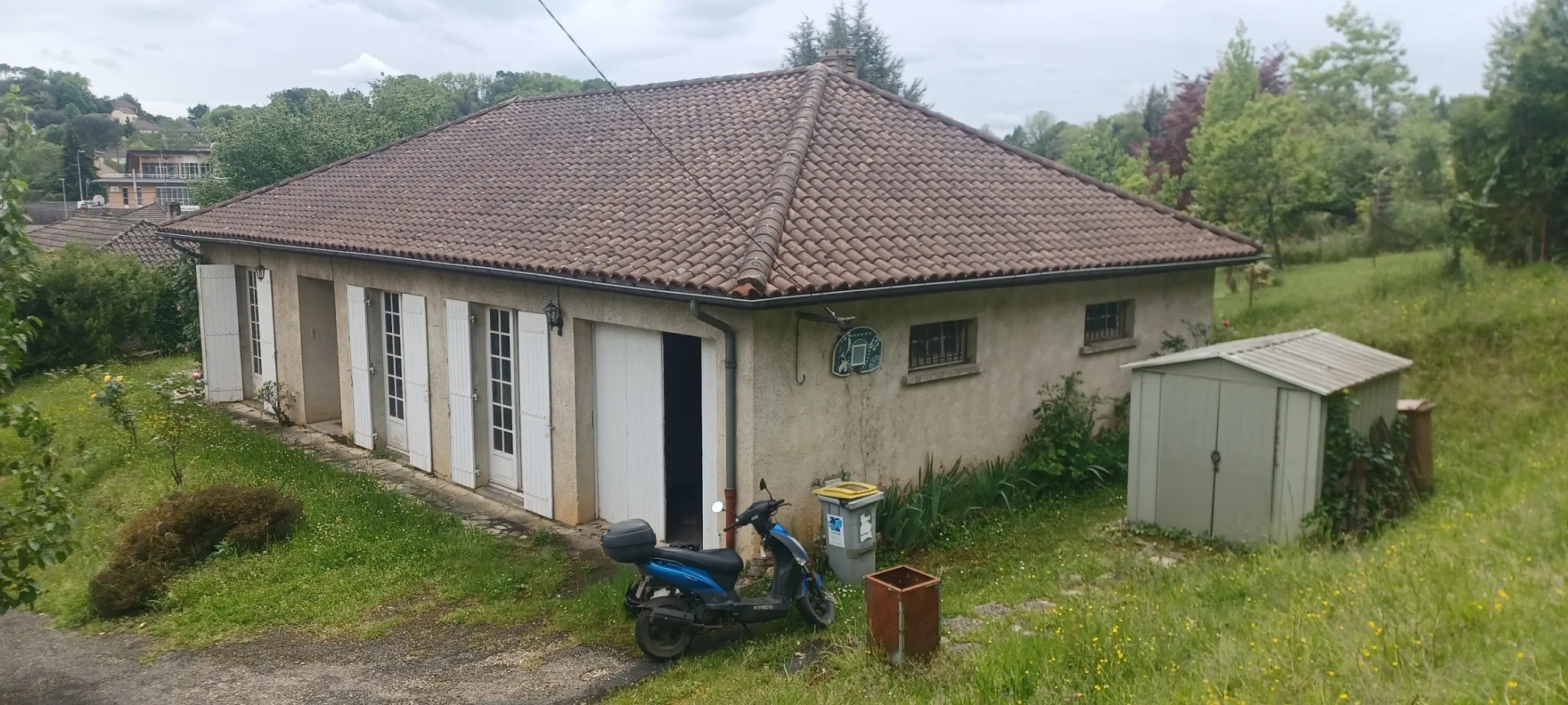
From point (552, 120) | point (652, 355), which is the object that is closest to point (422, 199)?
point (552, 120)

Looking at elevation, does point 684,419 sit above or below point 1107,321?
below

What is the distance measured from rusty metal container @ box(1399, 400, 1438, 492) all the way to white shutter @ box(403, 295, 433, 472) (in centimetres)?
1018

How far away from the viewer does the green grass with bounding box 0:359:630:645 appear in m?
7.96

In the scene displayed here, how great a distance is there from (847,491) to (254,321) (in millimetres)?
12208

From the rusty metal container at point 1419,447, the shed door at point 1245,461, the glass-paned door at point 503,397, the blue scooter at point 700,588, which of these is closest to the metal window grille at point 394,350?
the glass-paned door at point 503,397

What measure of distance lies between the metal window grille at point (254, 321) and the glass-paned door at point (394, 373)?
3793 mm

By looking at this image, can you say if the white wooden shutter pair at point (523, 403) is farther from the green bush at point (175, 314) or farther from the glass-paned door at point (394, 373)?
the green bush at point (175, 314)

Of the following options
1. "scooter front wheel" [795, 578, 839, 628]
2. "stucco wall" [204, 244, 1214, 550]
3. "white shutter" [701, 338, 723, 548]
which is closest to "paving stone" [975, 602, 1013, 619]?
"scooter front wheel" [795, 578, 839, 628]

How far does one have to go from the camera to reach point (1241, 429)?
8742mm

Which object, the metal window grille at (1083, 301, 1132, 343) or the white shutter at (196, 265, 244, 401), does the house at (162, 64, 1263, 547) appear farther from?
the white shutter at (196, 265, 244, 401)

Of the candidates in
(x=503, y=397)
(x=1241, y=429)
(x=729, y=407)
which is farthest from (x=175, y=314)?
(x=1241, y=429)

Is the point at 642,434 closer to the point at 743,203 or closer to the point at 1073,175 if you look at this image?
the point at 743,203

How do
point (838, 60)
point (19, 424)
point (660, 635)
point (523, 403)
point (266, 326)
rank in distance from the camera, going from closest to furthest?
point (19, 424)
point (660, 635)
point (523, 403)
point (838, 60)
point (266, 326)

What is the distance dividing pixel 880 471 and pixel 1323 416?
3.65 meters
